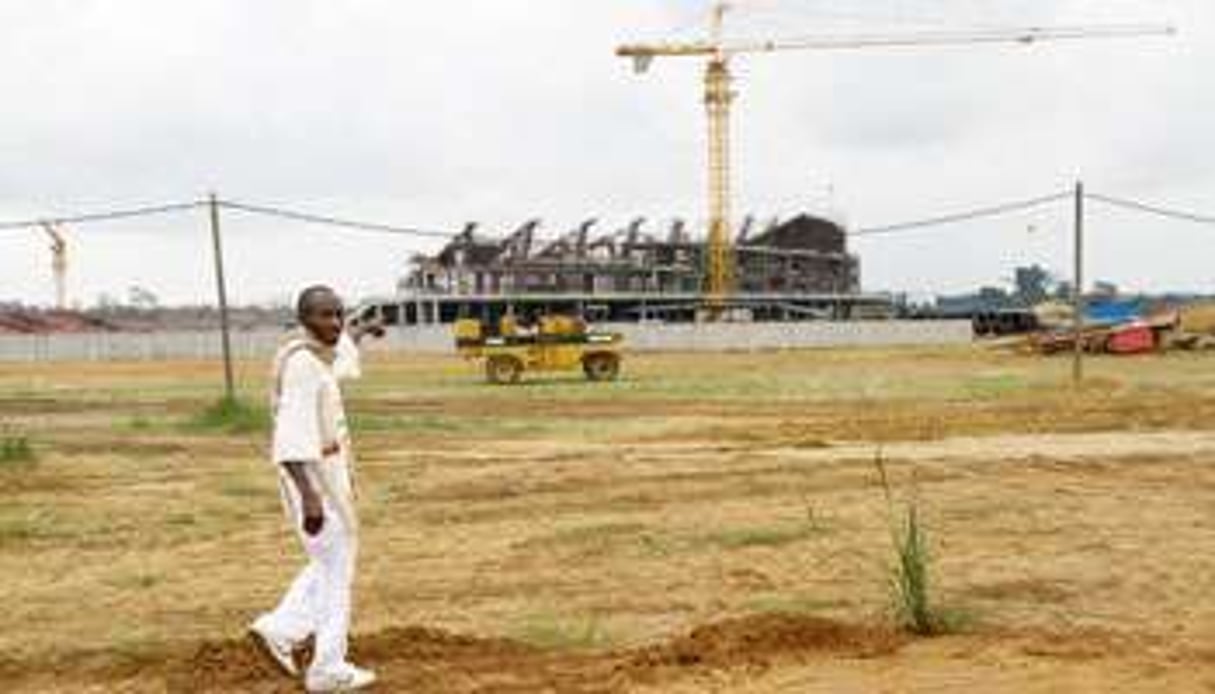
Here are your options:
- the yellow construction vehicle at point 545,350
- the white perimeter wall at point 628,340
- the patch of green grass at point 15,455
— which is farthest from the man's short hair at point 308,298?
the white perimeter wall at point 628,340

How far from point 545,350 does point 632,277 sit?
62.9m

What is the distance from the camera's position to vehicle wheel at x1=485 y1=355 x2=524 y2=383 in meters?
42.0

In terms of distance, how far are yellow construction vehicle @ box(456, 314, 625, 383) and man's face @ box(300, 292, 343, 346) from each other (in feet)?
110

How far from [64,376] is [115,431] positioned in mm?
29877

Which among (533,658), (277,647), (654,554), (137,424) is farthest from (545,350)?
(277,647)

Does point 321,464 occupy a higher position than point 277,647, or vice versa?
point 321,464

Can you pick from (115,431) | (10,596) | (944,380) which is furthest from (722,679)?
(944,380)

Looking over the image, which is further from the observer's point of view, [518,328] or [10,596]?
[518,328]

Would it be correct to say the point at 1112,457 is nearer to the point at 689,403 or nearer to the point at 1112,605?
the point at 1112,605

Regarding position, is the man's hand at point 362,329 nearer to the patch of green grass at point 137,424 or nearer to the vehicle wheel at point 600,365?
the patch of green grass at point 137,424

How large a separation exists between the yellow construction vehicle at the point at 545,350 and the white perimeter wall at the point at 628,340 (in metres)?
28.0

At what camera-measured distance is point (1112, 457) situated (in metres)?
→ 18.8

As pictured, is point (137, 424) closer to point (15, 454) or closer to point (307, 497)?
point (15, 454)

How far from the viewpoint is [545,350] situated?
138 feet
